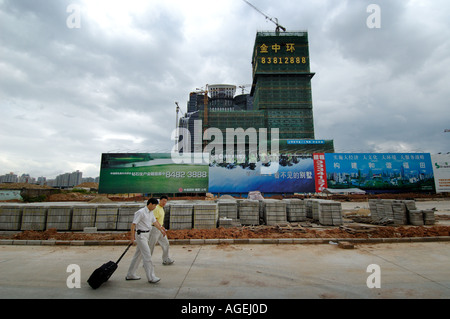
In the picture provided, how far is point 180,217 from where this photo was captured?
866 centimetres

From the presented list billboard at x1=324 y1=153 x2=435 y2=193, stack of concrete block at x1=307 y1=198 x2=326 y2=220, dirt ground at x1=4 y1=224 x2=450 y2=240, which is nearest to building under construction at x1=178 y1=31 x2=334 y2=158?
billboard at x1=324 y1=153 x2=435 y2=193

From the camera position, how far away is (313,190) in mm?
30906

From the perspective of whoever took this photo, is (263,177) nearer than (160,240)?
No

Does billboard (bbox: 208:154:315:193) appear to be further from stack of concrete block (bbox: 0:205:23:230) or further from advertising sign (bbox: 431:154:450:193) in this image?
stack of concrete block (bbox: 0:205:23:230)

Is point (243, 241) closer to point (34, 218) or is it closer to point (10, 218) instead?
point (34, 218)

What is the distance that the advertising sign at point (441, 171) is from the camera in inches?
1345

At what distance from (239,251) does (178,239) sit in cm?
224

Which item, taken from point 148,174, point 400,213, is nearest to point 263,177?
point 148,174

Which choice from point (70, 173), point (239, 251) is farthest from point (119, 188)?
point (70, 173)

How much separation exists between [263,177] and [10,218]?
26816mm

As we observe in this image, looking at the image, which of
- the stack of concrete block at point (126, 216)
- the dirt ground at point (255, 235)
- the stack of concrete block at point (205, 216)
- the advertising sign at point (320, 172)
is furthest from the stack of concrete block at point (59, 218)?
the advertising sign at point (320, 172)

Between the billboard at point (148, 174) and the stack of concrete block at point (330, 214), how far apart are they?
2166 cm
